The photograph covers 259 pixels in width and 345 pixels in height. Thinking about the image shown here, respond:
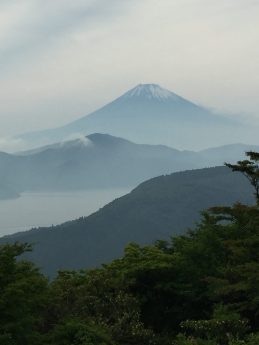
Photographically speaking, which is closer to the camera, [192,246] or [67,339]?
[67,339]

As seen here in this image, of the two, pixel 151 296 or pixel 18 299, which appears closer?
pixel 18 299

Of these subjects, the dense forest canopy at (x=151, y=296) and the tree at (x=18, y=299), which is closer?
the tree at (x=18, y=299)

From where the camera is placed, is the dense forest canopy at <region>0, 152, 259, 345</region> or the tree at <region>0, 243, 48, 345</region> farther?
the dense forest canopy at <region>0, 152, 259, 345</region>

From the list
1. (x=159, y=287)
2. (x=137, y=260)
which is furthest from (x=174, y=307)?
(x=137, y=260)

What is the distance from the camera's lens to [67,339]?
1820 centimetres

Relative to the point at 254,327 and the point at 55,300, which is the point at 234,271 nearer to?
the point at 254,327

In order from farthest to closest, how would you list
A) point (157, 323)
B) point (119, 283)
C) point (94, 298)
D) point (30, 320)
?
point (157, 323)
point (119, 283)
point (94, 298)
point (30, 320)

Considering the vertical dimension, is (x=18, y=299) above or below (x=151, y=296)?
above

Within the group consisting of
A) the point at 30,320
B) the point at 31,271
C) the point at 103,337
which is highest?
the point at 31,271

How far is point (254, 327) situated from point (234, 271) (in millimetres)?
3548

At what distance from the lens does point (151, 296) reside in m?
28.2

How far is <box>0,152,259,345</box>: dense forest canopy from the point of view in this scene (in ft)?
58.8

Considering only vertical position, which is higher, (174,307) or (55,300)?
(55,300)

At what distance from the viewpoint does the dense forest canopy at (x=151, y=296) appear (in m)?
17.9
